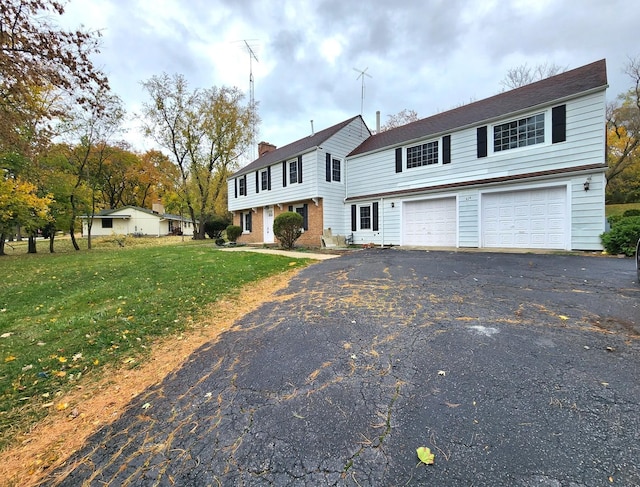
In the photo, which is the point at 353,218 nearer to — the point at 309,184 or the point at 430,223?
the point at 309,184

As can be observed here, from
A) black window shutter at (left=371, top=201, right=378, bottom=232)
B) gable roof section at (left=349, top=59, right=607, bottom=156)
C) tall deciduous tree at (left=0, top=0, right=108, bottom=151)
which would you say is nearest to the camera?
tall deciduous tree at (left=0, top=0, right=108, bottom=151)

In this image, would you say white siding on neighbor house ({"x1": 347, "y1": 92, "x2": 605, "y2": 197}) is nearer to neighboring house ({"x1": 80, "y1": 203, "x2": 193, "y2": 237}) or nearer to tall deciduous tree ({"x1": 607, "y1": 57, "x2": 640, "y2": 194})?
tall deciduous tree ({"x1": 607, "y1": 57, "x2": 640, "y2": 194})

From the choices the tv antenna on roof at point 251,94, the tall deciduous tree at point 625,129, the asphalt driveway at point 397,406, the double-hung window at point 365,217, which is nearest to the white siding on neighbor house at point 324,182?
the double-hung window at point 365,217

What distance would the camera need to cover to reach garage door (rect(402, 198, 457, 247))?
1248 centimetres

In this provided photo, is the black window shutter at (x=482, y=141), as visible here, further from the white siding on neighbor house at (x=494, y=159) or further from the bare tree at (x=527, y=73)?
the bare tree at (x=527, y=73)

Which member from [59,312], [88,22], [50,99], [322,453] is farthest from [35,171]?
[322,453]

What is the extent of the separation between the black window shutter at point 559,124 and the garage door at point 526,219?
1.80 meters

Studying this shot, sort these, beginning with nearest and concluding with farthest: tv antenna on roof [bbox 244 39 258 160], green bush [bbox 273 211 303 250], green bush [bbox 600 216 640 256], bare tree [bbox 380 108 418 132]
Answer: green bush [bbox 600 216 640 256] < green bush [bbox 273 211 303 250] < tv antenna on roof [bbox 244 39 258 160] < bare tree [bbox 380 108 418 132]

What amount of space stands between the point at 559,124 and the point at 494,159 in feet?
7.07

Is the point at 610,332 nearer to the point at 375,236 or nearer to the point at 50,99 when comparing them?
the point at 375,236

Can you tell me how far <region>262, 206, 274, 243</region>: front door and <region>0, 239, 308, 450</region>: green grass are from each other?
10.4 meters

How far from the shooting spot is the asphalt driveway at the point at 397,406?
158 centimetres

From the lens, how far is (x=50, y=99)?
581 inches

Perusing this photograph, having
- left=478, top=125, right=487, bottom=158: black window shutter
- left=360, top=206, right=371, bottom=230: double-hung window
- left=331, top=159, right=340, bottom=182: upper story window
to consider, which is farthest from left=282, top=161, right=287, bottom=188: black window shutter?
left=478, top=125, right=487, bottom=158: black window shutter
